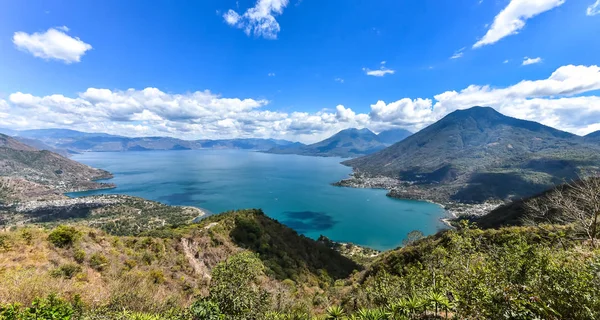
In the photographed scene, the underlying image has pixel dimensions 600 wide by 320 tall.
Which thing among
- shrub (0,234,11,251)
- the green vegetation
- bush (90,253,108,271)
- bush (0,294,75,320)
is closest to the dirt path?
the green vegetation

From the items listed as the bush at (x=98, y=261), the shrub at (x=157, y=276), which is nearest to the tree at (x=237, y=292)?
the shrub at (x=157, y=276)

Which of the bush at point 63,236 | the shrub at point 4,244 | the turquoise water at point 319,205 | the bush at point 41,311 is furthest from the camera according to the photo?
the turquoise water at point 319,205

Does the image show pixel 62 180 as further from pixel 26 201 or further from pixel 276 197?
pixel 276 197

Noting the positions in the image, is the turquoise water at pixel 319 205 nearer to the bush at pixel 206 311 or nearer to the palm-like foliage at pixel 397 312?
the palm-like foliage at pixel 397 312

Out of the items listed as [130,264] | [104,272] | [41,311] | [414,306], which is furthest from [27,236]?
[414,306]

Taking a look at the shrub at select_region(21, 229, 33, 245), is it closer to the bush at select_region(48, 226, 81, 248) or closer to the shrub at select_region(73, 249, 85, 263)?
the bush at select_region(48, 226, 81, 248)
